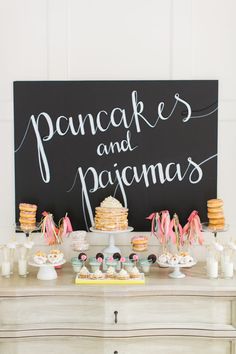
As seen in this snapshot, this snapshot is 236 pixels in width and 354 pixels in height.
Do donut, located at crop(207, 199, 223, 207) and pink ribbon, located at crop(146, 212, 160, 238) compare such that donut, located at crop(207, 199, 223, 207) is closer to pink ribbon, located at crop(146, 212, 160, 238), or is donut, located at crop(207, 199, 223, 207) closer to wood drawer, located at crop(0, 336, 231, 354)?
pink ribbon, located at crop(146, 212, 160, 238)

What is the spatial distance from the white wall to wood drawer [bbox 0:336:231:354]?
1.27 metres

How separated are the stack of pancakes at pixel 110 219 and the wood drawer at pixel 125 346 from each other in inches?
28.7

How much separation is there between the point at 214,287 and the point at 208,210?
1.98ft

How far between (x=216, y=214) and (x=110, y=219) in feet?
2.43

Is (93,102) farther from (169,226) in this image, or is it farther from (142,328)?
(142,328)

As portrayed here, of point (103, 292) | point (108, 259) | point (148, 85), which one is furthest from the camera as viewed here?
point (148, 85)

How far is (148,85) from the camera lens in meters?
3.38

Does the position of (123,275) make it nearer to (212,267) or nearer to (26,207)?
(212,267)

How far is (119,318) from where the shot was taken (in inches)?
112

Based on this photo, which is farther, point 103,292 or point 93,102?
point 93,102

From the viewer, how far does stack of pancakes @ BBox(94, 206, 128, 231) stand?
10.2 ft
